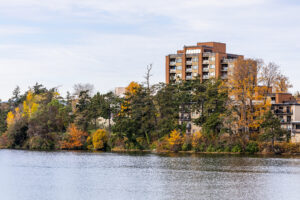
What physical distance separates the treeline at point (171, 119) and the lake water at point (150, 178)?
14.7 metres

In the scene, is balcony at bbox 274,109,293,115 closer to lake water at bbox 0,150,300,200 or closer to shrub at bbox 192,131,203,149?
shrub at bbox 192,131,203,149

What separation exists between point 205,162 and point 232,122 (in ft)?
70.9

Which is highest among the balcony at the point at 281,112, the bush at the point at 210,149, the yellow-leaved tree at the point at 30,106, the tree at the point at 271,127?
the yellow-leaved tree at the point at 30,106

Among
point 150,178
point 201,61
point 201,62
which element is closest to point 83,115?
point 201,62

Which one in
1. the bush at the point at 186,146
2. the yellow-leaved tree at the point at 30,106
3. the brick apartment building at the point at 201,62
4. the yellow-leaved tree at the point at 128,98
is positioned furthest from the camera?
the brick apartment building at the point at 201,62

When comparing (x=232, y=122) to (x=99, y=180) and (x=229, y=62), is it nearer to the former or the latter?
(x=99, y=180)

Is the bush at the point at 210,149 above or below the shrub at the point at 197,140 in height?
below

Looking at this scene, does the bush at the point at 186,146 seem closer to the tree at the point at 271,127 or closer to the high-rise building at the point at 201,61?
the tree at the point at 271,127

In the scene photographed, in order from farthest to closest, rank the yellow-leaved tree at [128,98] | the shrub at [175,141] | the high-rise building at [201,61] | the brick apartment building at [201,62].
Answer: the high-rise building at [201,61] < the brick apartment building at [201,62] < the yellow-leaved tree at [128,98] < the shrub at [175,141]

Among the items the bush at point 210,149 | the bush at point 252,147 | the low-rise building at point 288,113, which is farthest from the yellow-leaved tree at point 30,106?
the low-rise building at point 288,113

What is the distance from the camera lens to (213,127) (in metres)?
111

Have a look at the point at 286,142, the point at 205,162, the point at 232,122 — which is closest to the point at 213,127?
the point at 232,122

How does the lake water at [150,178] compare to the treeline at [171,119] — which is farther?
the treeline at [171,119]

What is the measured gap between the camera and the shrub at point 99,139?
124688mm
